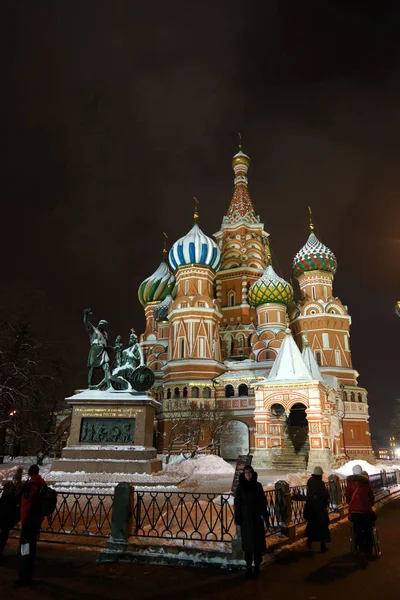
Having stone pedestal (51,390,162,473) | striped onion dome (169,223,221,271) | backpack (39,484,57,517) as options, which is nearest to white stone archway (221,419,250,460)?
striped onion dome (169,223,221,271)

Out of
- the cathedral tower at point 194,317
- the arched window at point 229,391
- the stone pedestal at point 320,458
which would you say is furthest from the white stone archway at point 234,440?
the stone pedestal at point 320,458

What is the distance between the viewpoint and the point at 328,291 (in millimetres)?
41562

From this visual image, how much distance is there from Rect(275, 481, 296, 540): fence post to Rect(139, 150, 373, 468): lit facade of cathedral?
16599 millimetres

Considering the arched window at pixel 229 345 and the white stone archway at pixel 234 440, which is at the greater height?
the arched window at pixel 229 345

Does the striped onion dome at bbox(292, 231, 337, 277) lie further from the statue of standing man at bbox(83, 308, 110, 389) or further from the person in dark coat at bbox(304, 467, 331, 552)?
the person in dark coat at bbox(304, 467, 331, 552)

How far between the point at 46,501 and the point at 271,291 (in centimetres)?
3580

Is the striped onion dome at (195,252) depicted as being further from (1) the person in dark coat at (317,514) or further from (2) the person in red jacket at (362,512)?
(2) the person in red jacket at (362,512)

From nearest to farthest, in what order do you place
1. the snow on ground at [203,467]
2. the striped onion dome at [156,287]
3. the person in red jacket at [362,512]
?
the person in red jacket at [362,512] < the snow on ground at [203,467] < the striped onion dome at [156,287]

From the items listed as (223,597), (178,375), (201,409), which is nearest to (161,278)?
(178,375)

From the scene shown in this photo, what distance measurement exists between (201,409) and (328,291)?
62.3 feet

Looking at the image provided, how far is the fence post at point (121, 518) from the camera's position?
6376 millimetres

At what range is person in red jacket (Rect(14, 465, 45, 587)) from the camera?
518cm

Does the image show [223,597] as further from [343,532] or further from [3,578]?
[343,532]

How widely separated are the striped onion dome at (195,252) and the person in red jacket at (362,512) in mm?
34766
